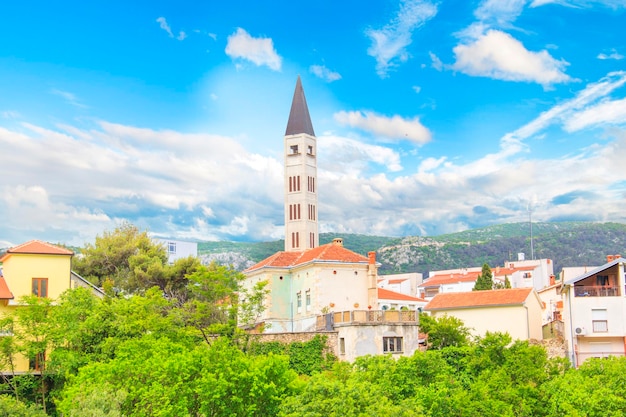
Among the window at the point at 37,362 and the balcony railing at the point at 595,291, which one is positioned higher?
the balcony railing at the point at 595,291

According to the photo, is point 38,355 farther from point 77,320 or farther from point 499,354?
point 499,354

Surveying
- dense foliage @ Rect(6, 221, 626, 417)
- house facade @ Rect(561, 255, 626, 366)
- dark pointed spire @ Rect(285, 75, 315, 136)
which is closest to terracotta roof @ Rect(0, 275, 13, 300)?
dense foliage @ Rect(6, 221, 626, 417)

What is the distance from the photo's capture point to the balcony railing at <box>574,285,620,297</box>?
153 ft

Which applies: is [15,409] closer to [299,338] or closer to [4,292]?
[4,292]

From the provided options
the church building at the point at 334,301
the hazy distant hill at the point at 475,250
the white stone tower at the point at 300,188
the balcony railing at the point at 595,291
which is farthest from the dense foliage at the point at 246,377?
the hazy distant hill at the point at 475,250

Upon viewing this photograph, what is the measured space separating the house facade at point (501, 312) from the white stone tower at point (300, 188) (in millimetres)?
22294

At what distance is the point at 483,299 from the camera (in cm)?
5084

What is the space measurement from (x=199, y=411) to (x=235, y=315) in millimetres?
14157

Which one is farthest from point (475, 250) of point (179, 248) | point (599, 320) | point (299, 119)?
point (599, 320)

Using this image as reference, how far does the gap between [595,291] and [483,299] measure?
7.61m

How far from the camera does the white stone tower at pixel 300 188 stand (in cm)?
7150

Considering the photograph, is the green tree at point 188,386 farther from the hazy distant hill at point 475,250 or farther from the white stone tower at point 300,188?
the hazy distant hill at point 475,250

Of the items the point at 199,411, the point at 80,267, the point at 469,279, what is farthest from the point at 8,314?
the point at 469,279

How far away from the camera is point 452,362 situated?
41.5 metres
